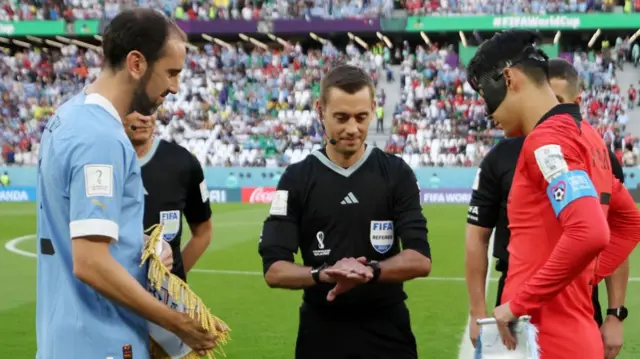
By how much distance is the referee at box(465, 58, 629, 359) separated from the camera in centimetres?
406

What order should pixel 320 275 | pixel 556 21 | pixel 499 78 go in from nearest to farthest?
pixel 499 78, pixel 320 275, pixel 556 21

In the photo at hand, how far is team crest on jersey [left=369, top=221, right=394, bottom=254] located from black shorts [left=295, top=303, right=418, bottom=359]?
29 centimetres

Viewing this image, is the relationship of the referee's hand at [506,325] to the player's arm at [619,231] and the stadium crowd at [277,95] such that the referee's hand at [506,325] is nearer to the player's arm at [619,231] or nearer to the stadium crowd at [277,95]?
the player's arm at [619,231]

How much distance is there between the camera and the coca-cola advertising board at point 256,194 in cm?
2830

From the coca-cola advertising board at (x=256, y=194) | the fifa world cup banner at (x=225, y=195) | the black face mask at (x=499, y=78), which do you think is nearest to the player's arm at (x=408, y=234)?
the black face mask at (x=499, y=78)

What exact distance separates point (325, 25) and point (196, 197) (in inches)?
1498

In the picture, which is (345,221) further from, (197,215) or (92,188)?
(197,215)

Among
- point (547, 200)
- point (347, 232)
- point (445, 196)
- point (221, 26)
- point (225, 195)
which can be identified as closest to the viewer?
point (547, 200)

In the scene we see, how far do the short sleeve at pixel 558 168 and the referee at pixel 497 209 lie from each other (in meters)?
1.12

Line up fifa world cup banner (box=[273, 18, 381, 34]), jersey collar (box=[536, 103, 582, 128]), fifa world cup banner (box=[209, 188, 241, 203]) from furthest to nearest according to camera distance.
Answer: fifa world cup banner (box=[273, 18, 381, 34]) → fifa world cup banner (box=[209, 188, 241, 203]) → jersey collar (box=[536, 103, 582, 128])

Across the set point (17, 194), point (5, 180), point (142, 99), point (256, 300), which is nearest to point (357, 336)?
point (142, 99)

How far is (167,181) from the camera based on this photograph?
4.86 metres

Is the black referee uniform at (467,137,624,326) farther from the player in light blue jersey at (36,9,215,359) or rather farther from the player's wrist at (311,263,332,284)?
the player in light blue jersey at (36,9,215,359)

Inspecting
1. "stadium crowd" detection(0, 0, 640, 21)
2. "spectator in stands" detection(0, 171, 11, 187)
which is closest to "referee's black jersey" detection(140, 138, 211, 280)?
"spectator in stands" detection(0, 171, 11, 187)
